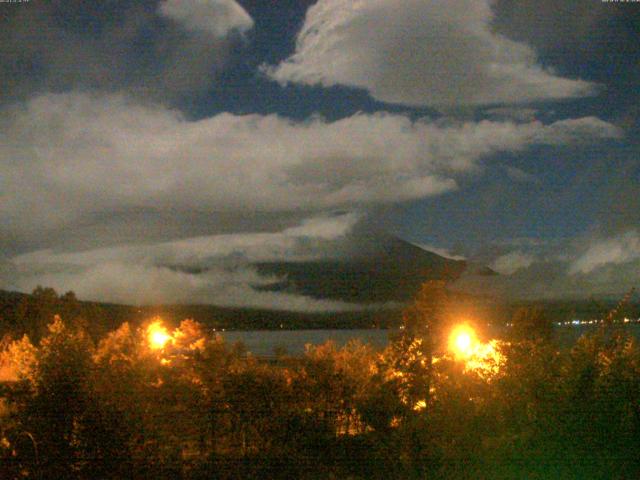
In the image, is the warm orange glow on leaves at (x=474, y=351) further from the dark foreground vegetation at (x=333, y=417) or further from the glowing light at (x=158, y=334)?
the glowing light at (x=158, y=334)

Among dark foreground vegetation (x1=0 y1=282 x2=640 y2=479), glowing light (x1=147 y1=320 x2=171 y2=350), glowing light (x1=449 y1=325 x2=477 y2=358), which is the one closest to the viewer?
dark foreground vegetation (x1=0 y1=282 x2=640 y2=479)

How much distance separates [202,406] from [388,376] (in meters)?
2.93

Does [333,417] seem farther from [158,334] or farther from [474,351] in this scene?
[158,334]

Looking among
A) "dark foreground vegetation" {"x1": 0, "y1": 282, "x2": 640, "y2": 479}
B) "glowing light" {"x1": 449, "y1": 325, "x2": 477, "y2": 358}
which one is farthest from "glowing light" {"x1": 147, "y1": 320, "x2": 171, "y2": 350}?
"glowing light" {"x1": 449, "y1": 325, "x2": 477, "y2": 358}

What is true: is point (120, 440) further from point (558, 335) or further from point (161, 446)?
point (558, 335)

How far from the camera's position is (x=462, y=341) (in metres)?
12.6

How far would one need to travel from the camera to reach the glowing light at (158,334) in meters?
13.4

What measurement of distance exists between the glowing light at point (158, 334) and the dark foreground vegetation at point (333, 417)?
259 centimetres

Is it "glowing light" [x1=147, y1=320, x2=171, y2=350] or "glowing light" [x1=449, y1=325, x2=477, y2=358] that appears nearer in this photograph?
"glowing light" [x1=449, y1=325, x2=477, y2=358]

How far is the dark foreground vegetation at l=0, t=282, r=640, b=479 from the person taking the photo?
7.91 m

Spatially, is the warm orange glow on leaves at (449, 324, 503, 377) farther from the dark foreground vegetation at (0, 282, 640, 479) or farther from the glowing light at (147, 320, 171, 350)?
the glowing light at (147, 320, 171, 350)

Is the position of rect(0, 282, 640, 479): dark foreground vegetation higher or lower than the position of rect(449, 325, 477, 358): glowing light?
lower

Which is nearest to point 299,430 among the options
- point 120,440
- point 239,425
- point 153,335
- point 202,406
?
point 239,425

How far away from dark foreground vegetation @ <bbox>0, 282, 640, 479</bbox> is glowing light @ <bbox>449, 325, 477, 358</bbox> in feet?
3.86
